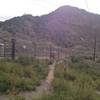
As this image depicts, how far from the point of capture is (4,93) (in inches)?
586

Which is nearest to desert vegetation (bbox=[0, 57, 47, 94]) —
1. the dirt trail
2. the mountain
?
the dirt trail

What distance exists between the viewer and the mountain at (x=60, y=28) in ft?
344

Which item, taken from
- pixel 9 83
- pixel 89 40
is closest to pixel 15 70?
pixel 9 83

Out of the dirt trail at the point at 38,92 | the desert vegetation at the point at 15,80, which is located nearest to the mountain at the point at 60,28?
the desert vegetation at the point at 15,80

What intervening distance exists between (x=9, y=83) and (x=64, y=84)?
2534mm

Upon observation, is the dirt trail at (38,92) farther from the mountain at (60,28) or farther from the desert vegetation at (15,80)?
the mountain at (60,28)

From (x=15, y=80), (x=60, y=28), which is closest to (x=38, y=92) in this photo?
(x=15, y=80)

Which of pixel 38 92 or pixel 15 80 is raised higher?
pixel 15 80

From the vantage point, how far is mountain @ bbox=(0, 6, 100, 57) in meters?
105

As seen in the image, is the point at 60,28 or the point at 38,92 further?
the point at 60,28

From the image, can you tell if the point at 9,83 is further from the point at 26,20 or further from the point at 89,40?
the point at 26,20

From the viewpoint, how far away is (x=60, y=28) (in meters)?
121

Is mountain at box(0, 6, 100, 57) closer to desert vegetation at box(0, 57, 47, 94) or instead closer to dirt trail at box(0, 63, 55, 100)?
desert vegetation at box(0, 57, 47, 94)

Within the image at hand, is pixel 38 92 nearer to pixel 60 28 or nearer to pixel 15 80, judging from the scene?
pixel 15 80
